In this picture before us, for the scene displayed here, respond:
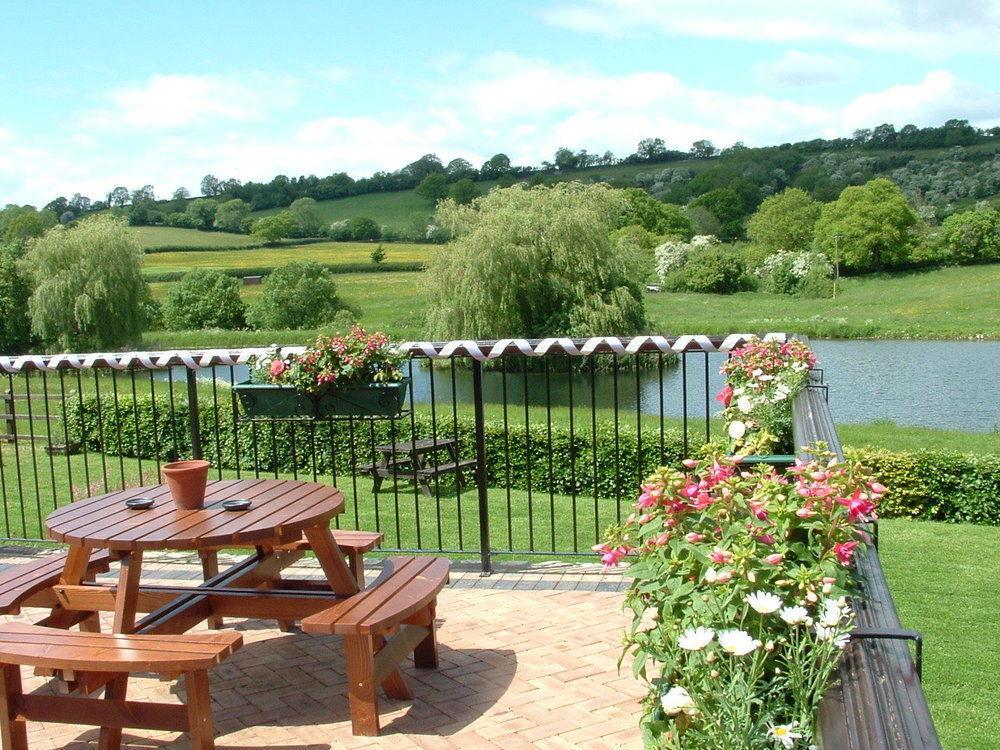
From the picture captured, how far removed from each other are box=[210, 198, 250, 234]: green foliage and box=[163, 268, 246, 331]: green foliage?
2162cm

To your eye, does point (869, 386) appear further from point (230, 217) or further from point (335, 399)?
point (230, 217)

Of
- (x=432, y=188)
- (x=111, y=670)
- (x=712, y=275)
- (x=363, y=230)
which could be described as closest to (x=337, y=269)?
(x=363, y=230)

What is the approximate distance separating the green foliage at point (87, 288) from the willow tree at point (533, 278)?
15747 mm

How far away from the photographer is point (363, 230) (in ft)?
233

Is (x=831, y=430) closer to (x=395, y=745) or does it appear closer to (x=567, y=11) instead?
(x=395, y=745)

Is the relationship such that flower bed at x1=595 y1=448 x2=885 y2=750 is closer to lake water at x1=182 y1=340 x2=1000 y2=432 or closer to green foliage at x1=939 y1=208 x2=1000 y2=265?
lake water at x1=182 y1=340 x2=1000 y2=432

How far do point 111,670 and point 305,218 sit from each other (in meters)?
72.1

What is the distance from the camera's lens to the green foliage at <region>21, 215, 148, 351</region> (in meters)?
Result: 38.8

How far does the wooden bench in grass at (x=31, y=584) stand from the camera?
349 cm

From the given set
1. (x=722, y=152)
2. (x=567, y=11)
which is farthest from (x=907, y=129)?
(x=567, y=11)

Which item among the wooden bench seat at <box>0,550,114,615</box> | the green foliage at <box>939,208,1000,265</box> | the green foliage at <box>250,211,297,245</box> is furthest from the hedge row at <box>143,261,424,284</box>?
the wooden bench seat at <box>0,550,114,615</box>

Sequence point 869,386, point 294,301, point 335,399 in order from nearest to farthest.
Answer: point 335,399 < point 869,386 < point 294,301

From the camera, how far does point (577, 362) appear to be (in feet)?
93.1

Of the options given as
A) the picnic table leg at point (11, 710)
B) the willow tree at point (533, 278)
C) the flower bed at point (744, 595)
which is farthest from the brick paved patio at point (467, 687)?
the willow tree at point (533, 278)
